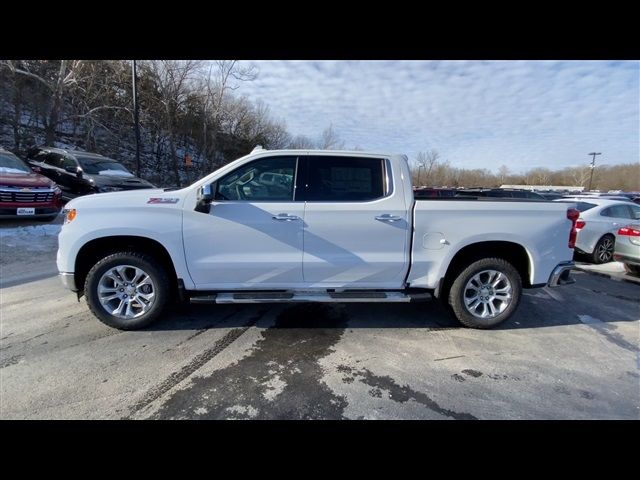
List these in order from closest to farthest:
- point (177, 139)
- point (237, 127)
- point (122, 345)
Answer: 1. point (122, 345)
2. point (177, 139)
3. point (237, 127)

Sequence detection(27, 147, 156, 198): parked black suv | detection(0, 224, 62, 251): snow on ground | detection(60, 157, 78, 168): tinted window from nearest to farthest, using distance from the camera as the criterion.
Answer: detection(0, 224, 62, 251): snow on ground < detection(27, 147, 156, 198): parked black suv < detection(60, 157, 78, 168): tinted window

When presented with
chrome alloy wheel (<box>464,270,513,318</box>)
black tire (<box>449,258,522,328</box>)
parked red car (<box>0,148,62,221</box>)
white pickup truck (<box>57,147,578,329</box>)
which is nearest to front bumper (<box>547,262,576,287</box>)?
white pickup truck (<box>57,147,578,329</box>)

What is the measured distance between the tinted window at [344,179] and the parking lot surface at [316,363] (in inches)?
59.9

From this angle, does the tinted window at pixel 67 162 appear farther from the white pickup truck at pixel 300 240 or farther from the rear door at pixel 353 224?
the rear door at pixel 353 224

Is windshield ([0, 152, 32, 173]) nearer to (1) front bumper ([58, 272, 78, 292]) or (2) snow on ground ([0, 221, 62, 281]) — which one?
(2) snow on ground ([0, 221, 62, 281])

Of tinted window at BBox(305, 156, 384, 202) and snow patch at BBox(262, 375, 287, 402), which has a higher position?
tinted window at BBox(305, 156, 384, 202)

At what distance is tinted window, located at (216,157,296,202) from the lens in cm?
352

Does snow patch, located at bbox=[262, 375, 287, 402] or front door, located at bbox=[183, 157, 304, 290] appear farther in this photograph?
front door, located at bbox=[183, 157, 304, 290]

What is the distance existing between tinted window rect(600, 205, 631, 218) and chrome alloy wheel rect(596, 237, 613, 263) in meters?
0.64

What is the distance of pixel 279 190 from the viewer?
3.56 meters

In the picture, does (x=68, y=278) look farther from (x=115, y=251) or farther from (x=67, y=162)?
(x=67, y=162)
